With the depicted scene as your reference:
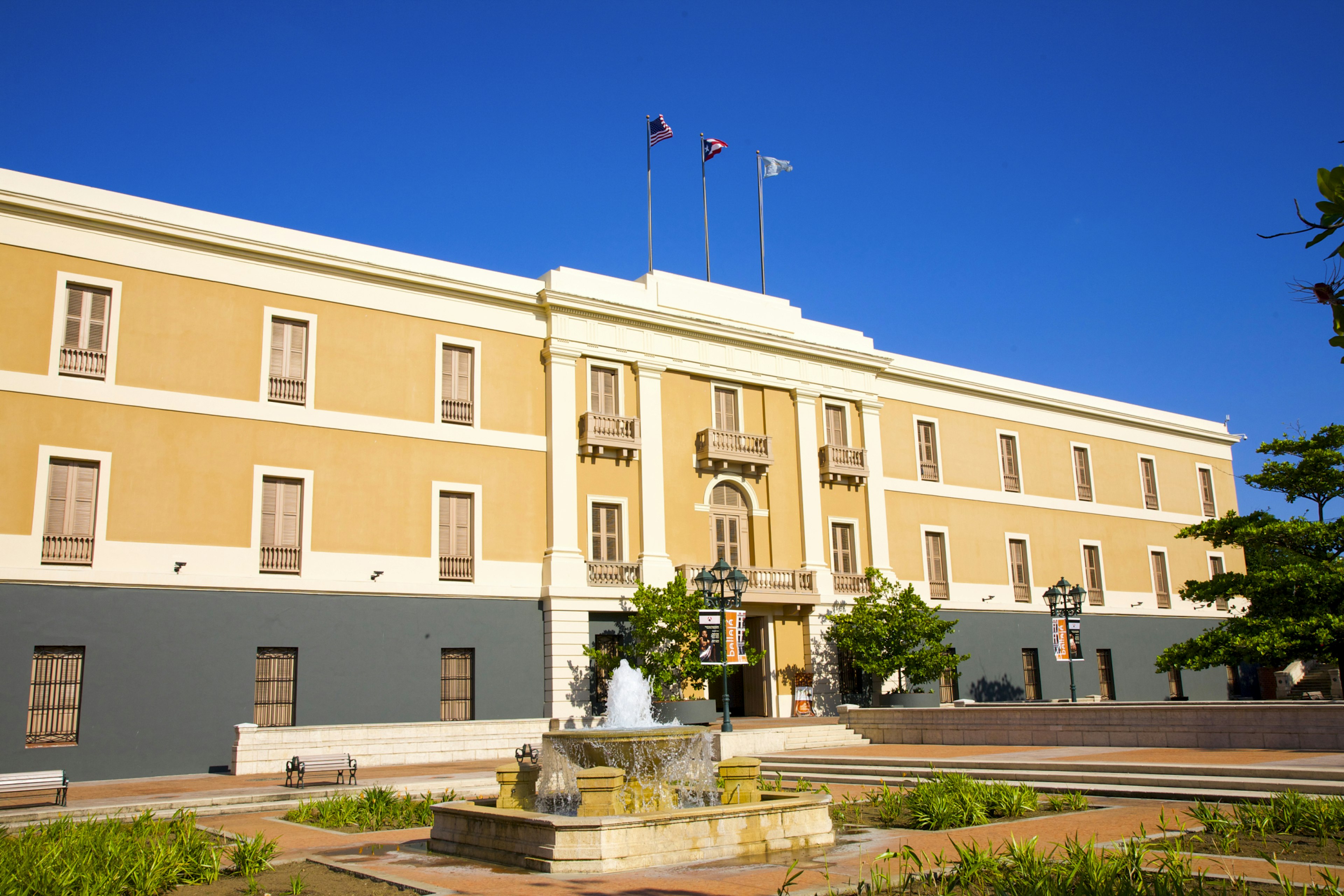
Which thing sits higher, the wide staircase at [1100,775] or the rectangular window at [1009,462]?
the rectangular window at [1009,462]

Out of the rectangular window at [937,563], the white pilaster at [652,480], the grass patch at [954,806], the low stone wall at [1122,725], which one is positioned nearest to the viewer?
the grass patch at [954,806]

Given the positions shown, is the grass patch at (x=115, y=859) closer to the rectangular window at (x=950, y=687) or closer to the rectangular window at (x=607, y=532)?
the rectangular window at (x=607, y=532)

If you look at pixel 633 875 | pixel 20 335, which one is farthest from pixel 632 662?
pixel 633 875

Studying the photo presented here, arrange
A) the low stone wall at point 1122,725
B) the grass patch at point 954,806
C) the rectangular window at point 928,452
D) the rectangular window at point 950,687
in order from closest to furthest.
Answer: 1. the grass patch at point 954,806
2. the low stone wall at point 1122,725
3. the rectangular window at point 950,687
4. the rectangular window at point 928,452

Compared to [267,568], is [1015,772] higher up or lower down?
lower down

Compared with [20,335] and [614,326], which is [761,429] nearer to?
[614,326]

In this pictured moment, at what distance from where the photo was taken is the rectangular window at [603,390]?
2966 centimetres

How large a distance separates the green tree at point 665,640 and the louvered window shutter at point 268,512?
803 centimetres

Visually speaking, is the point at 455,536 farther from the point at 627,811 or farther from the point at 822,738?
the point at 627,811

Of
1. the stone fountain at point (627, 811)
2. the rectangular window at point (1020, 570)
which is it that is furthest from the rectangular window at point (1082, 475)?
the stone fountain at point (627, 811)

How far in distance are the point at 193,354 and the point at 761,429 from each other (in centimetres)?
1603

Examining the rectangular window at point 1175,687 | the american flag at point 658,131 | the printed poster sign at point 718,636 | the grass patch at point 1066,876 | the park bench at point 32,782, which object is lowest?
the grass patch at point 1066,876

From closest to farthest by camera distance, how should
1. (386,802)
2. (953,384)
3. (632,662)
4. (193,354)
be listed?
(386,802)
(193,354)
(632,662)
(953,384)

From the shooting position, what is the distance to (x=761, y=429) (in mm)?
32562
